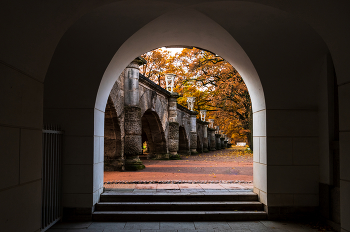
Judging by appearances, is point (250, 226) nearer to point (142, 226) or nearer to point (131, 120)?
point (142, 226)

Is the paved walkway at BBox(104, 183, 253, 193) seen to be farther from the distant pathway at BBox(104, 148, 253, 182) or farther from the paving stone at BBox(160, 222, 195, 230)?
the distant pathway at BBox(104, 148, 253, 182)

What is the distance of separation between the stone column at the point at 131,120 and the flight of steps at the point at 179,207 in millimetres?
4455

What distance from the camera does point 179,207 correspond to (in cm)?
508

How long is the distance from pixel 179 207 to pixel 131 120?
5108mm

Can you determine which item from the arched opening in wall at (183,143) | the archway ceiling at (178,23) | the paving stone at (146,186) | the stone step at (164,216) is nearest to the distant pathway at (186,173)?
the paving stone at (146,186)

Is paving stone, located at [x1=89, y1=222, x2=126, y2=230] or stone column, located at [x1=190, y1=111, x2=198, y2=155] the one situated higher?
stone column, located at [x1=190, y1=111, x2=198, y2=155]

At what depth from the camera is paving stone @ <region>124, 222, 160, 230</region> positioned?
4.42 metres

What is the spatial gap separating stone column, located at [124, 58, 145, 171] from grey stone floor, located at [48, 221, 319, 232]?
5084 millimetres

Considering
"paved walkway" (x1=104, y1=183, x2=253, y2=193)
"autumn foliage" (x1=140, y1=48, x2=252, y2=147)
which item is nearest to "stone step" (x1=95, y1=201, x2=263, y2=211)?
"paved walkway" (x1=104, y1=183, x2=253, y2=193)

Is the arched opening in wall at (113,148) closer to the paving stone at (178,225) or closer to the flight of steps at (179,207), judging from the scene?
the flight of steps at (179,207)

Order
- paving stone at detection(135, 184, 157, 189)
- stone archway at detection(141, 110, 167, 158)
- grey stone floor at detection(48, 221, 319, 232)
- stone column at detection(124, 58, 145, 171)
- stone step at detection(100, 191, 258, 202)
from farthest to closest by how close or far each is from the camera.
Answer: stone archway at detection(141, 110, 167, 158) < stone column at detection(124, 58, 145, 171) < paving stone at detection(135, 184, 157, 189) < stone step at detection(100, 191, 258, 202) < grey stone floor at detection(48, 221, 319, 232)

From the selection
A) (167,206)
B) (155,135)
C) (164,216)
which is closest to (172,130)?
(155,135)

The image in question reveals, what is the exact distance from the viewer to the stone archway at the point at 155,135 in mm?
14266
